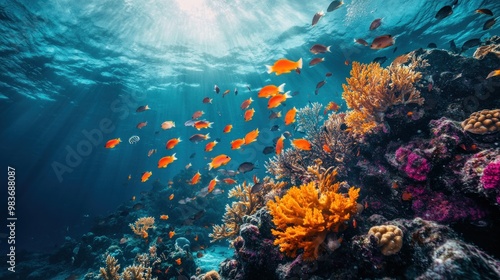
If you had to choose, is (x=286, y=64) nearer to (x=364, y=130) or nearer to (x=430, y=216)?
(x=364, y=130)

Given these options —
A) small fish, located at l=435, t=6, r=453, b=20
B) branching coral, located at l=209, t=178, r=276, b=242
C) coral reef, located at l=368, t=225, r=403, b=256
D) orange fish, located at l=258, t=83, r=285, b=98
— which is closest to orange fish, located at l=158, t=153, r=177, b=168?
branching coral, located at l=209, t=178, r=276, b=242

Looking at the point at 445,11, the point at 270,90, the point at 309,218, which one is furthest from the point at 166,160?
the point at 445,11

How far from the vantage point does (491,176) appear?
3.03 metres

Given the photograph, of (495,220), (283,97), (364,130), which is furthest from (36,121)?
(495,220)

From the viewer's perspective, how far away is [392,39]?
6.03 metres

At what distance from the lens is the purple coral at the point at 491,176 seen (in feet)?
9.72

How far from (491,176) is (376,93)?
309cm

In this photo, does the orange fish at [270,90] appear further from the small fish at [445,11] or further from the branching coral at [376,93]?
the small fish at [445,11]

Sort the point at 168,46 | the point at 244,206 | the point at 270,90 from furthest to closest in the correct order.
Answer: the point at 168,46
the point at 270,90
the point at 244,206

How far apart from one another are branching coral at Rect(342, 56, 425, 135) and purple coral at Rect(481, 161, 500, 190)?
2.49 m

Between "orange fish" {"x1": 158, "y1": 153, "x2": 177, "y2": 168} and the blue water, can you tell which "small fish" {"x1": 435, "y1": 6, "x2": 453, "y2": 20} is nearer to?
"orange fish" {"x1": 158, "y1": 153, "x2": 177, "y2": 168}

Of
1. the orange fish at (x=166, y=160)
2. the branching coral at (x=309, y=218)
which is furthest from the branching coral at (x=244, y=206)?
the orange fish at (x=166, y=160)

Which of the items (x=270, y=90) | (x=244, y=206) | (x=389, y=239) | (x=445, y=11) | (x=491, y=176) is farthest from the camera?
(x=270, y=90)

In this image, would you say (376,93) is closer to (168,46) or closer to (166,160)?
(166,160)
